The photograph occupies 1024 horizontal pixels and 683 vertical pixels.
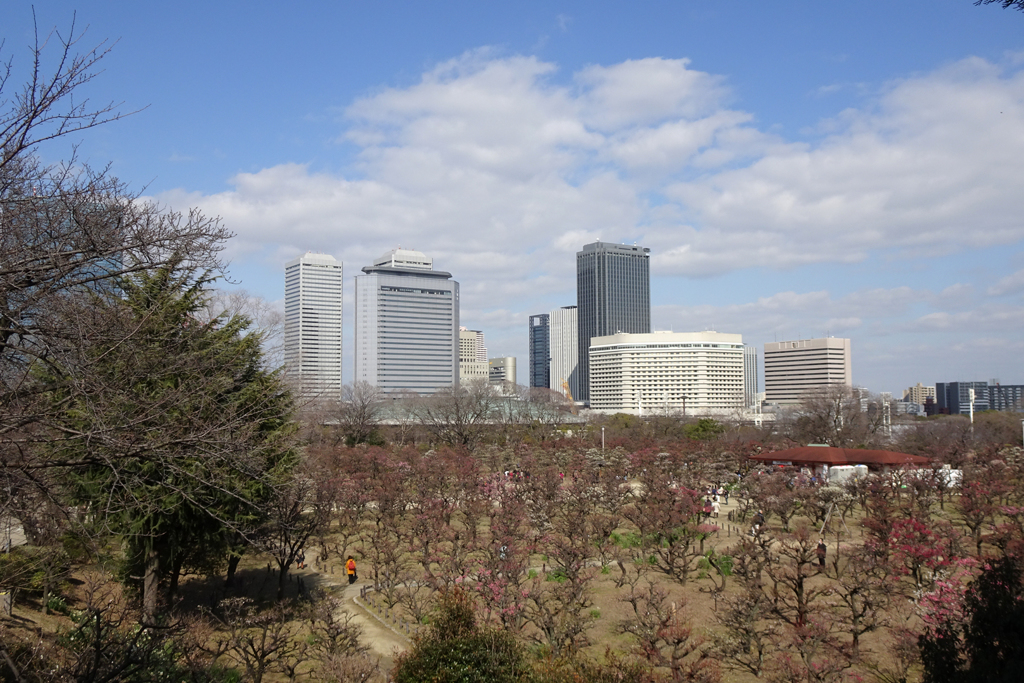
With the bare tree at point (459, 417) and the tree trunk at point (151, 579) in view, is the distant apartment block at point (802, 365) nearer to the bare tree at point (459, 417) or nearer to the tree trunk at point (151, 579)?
the bare tree at point (459, 417)

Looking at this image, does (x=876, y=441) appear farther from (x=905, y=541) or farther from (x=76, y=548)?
(x=76, y=548)

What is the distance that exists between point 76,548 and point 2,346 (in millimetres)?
12230

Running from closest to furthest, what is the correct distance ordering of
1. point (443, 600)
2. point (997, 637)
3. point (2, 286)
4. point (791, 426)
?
1. point (2, 286)
2. point (997, 637)
3. point (443, 600)
4. point (791, 426)

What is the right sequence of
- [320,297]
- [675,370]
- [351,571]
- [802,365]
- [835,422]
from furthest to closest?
[802,365]
[320,297]
[675,370]
[835,422]
[351,571]

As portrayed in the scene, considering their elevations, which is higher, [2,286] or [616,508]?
[2,286]

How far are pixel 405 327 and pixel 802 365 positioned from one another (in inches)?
3636

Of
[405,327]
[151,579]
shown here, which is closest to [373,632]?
[151,579]

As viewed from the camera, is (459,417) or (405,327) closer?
(459,417)

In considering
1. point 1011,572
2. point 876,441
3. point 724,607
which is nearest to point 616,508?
point 724,607

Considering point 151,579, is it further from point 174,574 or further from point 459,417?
point 459,417

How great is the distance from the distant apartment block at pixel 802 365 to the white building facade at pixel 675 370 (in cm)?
1611

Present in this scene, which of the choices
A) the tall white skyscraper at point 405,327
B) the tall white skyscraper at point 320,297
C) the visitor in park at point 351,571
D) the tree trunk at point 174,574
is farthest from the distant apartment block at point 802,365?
the tree trunk at point 174,574

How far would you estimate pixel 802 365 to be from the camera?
16862cm

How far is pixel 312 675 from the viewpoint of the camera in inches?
496
